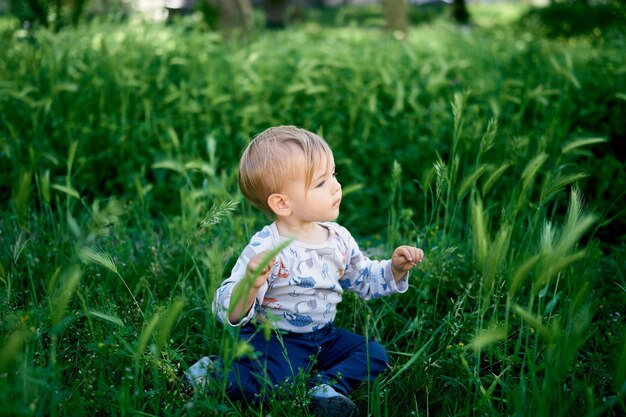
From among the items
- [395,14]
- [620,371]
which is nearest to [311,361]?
[620,371]

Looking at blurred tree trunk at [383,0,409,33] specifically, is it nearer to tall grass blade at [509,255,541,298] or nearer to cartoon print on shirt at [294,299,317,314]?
cartoon print on shirt at [294,299,317,314]

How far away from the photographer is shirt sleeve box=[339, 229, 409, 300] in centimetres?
213

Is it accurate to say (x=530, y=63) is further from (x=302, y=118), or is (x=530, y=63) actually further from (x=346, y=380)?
(x=346, y=380)

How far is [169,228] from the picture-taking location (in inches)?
112

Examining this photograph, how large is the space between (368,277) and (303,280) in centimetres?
27

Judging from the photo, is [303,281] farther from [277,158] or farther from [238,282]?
[277,158]

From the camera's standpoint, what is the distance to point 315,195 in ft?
6.47

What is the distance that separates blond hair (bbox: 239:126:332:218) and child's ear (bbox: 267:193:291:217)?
24 mm

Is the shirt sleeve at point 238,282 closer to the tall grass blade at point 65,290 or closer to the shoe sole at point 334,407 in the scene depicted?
the shoe sole at point 334,407

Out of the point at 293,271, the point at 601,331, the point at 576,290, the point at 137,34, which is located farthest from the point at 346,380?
the point at 137,34

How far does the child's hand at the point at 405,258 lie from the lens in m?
1.99

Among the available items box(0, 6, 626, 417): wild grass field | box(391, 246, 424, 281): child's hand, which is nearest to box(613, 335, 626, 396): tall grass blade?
box(0, 6, 626, 417): wild grass field

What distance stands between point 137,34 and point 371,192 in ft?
9.34

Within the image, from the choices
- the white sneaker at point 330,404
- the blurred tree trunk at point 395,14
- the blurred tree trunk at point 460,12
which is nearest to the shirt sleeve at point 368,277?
the white sneaker at point 330,404
